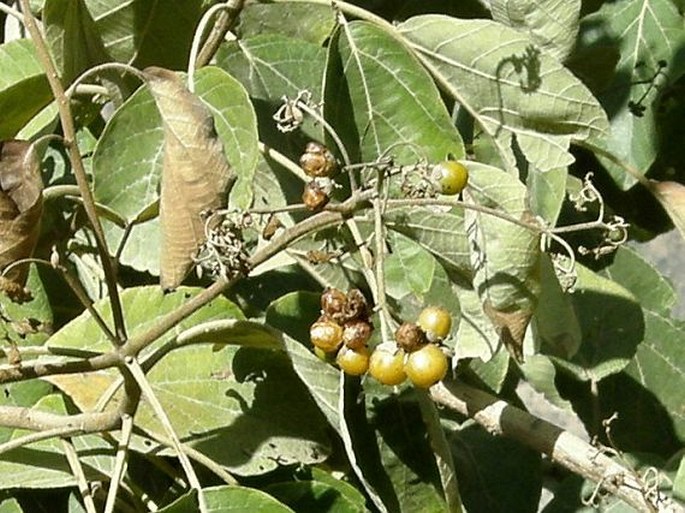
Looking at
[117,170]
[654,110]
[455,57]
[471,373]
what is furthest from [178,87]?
[654,110]

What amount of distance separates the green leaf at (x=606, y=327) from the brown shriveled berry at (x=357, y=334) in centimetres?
43

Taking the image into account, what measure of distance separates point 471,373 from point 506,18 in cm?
30

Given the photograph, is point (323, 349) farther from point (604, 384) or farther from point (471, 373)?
point (604, 384)

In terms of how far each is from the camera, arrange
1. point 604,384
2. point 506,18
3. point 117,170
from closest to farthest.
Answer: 1. point 117,170
2. point 506,18
3. point 604,384

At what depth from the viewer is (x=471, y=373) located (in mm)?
1147

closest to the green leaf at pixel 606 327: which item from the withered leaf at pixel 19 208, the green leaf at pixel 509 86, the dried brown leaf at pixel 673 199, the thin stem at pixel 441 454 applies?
the dried brown leaf at pixel 673 199

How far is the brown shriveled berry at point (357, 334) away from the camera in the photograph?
0.82 meters

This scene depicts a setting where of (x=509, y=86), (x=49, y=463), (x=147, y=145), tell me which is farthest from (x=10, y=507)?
(x=509, y=86)

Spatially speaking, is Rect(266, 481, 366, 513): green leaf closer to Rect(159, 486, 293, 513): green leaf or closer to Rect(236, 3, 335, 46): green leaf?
Rect(159, 486, 293, 513): green leaf

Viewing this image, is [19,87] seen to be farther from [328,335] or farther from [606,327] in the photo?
[606,327]

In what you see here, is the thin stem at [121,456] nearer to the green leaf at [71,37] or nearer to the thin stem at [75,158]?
the thin stem at [75,158]

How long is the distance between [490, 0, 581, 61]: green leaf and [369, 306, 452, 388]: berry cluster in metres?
0.35

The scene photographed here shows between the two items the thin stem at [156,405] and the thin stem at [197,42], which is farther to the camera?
the thin stem at [197,42]

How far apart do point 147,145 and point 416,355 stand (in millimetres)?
309
